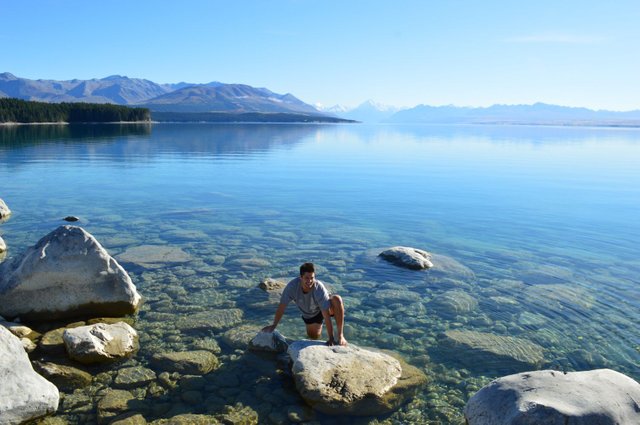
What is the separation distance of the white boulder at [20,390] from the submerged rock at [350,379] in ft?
16.5

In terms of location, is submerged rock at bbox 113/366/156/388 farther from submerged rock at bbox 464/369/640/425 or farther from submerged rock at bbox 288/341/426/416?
submerged rock at bbox 464/369/640/425

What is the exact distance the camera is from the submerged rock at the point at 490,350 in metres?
12.1

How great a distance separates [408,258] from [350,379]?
9888 mm

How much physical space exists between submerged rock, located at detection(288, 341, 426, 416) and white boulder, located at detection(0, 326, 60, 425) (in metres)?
5.04

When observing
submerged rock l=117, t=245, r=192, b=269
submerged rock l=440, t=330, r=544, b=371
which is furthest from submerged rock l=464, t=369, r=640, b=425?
submerged rock l=117, t=245, r=192, b=269

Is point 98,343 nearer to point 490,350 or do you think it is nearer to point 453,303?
point 490,350

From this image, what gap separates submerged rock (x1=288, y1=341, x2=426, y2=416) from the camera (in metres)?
9.93

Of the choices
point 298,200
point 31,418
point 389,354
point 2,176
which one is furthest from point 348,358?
point 2,176

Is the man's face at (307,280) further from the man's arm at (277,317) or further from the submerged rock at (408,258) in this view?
Result: the submerged rock at (408,258)

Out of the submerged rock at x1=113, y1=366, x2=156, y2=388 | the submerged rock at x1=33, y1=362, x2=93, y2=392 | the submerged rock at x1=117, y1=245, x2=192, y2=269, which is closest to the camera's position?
the submerged rock at x1=33, y1=362, x2=93, y2=392

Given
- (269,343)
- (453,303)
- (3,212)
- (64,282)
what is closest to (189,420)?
(269,343)

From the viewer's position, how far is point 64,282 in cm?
1360

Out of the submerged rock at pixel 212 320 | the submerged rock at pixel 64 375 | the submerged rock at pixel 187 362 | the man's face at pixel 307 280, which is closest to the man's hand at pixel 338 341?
the man's face at pixel 307 280

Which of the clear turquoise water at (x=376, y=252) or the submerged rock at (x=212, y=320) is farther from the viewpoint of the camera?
the submerged rock at (x=212, y=320)
